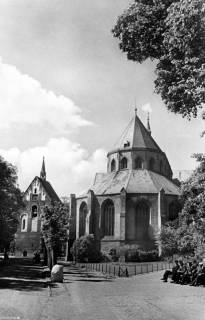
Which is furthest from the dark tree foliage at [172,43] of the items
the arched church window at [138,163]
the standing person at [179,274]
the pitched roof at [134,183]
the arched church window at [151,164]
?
the arched church window at [151,164]

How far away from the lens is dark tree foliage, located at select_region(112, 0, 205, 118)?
1227 centimetres

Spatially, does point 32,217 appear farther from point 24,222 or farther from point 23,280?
point 23,280

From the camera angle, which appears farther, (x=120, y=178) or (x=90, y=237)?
(x=120, y=178)

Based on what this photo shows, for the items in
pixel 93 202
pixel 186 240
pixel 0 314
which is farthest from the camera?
pixel 93 202

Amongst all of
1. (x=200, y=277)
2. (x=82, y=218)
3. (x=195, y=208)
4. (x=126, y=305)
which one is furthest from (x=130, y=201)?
(x=126, y=305)

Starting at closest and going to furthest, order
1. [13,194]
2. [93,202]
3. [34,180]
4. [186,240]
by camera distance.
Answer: [186,240] < [13,194] < [93,202] < [34,180]

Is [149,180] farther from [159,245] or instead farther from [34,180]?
[34,180]

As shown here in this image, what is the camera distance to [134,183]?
6812cm

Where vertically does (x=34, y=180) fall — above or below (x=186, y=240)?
above

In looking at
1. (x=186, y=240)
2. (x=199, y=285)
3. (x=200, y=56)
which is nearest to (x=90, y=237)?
(x=186, y=240)

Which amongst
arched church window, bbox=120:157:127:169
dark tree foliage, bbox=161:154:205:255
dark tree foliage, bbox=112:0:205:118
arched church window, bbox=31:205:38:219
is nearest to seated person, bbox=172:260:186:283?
dark tree foliage, bbox=161:154:205:255

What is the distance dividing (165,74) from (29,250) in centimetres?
6831

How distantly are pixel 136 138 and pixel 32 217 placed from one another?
2570 centimetres

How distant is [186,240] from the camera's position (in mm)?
32531
